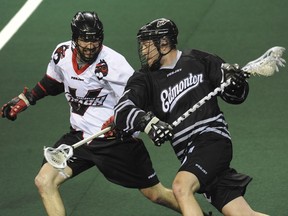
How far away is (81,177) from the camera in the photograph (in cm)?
918

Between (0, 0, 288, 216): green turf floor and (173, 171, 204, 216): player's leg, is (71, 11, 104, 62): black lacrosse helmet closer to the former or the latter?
(173, 171, 204, 216): player's leg

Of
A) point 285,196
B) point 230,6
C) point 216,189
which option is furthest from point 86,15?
point 230,6

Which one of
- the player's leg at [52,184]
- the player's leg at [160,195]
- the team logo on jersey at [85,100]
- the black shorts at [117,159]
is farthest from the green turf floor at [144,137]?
the team logo on jersey at [85,100]

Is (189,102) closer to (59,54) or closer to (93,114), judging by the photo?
(93,114)

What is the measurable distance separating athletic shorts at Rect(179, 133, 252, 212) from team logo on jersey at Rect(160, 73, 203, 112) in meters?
0.32

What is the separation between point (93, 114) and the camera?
7.91 meters

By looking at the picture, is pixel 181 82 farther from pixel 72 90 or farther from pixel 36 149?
pixel 36 149

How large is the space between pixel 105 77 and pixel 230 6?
5.03 m

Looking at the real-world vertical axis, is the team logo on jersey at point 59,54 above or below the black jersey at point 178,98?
below

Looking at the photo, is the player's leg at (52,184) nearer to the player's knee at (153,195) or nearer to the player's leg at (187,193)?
the player's knee at (153,195)

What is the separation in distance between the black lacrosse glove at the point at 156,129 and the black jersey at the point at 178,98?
20 centimetres

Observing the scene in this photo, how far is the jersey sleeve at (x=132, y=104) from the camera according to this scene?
23.2ft

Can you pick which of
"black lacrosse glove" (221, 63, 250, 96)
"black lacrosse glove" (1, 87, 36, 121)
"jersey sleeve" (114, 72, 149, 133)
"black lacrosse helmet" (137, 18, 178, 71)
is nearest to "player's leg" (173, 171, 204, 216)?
"jersey sleeve" (114, 72, 149, 133)

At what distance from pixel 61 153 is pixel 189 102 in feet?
3.39
